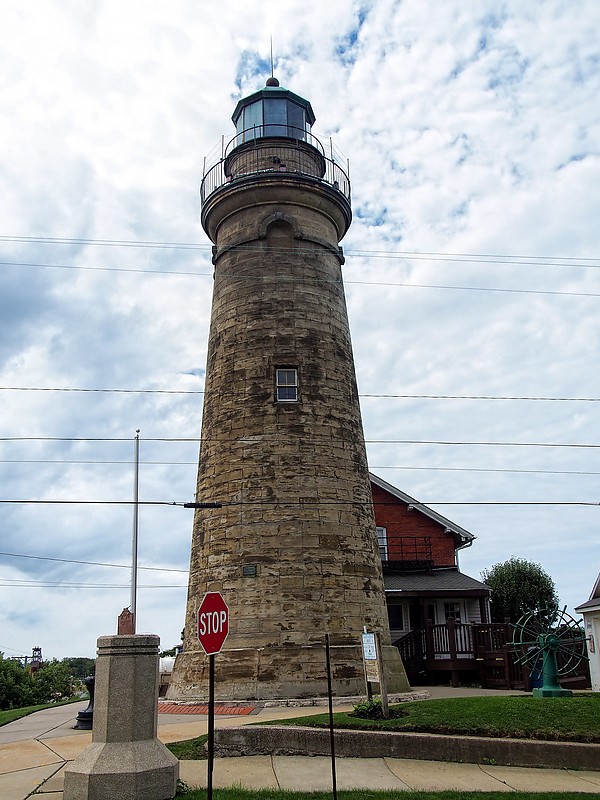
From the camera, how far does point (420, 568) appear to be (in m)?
29.0

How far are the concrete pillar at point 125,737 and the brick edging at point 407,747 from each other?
8.23 ft

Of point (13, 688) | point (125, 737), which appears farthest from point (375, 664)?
point (13, 688)

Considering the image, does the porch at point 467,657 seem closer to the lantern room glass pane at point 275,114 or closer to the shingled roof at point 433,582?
the shingled roof at point 433,582

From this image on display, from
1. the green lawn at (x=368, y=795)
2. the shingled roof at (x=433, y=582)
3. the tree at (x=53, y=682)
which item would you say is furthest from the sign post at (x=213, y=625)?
the tree at (x=53, y=682)

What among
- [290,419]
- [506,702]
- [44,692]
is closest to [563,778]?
[506,702]

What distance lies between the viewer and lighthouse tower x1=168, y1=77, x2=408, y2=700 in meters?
16.9

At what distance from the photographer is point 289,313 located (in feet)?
65.2

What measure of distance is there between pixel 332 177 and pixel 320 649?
1361 cm

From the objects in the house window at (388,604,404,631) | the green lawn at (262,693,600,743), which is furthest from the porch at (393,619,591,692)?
the green lawn at (262,693,600,743)

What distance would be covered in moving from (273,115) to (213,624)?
18.9 metres

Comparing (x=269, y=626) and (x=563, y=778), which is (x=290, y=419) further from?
(x=563, y=778)

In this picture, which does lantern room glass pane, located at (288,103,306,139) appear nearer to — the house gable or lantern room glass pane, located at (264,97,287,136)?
lantern room glass pane, located at (264,97,287,136)

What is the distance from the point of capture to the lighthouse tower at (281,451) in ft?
55.4

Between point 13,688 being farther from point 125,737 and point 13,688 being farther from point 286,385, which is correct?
point 125,737
